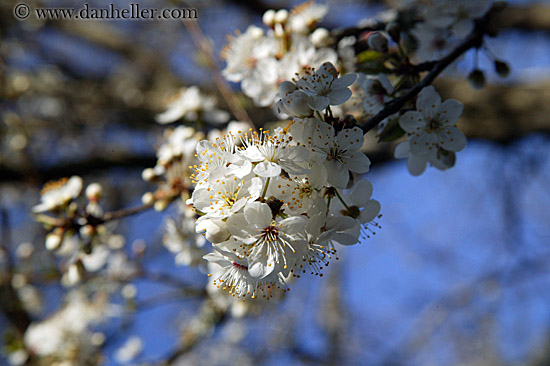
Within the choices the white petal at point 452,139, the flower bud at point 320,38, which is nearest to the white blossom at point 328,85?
the white petal at point 452,139

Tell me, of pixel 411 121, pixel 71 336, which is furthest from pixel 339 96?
pixel 71 336

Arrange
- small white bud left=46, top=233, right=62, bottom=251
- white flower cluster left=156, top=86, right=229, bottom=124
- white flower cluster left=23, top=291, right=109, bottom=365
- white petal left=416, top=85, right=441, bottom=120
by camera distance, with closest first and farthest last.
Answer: white petal left=416, top=85, right=441, bottom=120 < small white bud left=46, top=233, right=62, bottom=251 < white flower cluster left=156, top=86, right=229, bottom=124 < white flower cluster left=23, top=291, right=109, bottom=365

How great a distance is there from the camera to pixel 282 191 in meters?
0.82

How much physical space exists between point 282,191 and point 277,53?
0.77 m

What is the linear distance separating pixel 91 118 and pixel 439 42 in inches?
113

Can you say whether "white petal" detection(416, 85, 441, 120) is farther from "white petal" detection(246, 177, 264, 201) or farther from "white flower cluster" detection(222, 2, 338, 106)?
"white petal" detection(246, 177, 264, 201)

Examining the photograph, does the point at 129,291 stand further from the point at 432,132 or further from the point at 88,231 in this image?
the point at 432,132

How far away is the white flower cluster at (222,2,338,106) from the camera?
1.36 meters

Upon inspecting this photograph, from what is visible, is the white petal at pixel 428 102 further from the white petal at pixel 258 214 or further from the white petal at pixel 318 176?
the white petal at pixel 258 214

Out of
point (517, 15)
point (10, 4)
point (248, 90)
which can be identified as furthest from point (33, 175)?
point (517, 15)

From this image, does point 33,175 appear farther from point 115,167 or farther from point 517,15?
point 517,15

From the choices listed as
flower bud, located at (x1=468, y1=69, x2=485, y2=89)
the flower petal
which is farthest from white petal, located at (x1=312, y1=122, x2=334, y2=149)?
flower bud, located at (x1=468, y1=69, x2=485, y2=89)

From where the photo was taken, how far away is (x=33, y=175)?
2.54 metres

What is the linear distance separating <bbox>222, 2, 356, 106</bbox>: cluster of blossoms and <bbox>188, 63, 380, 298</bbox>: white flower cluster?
19.7 inches
